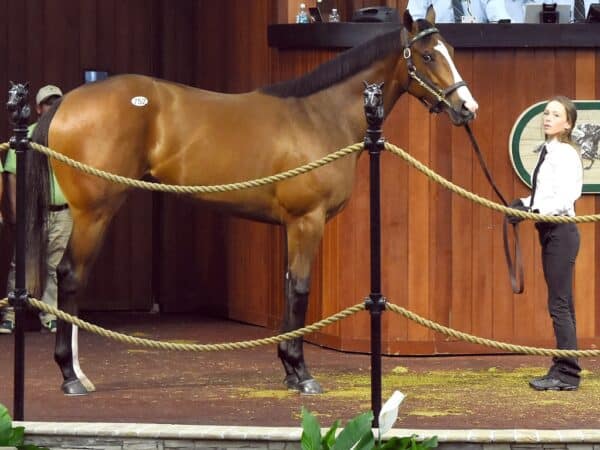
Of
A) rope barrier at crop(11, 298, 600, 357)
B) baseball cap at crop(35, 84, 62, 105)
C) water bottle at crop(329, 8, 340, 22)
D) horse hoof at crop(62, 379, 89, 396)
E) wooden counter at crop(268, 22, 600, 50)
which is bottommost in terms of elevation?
horse hoof at crop(62, 379, 89, 396)

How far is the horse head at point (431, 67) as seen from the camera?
8.35 m

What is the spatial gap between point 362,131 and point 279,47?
1.53 m

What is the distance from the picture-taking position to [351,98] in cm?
850

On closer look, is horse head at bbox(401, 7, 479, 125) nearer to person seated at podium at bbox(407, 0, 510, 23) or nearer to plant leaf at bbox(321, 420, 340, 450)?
person seated at podium at bbox(407, 0, 510, 23)

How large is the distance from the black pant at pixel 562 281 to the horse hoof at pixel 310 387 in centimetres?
123

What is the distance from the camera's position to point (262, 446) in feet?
20.7

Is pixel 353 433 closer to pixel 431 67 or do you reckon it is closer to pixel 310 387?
pixel 310 387

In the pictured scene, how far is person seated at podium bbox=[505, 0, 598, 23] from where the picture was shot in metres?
9.66

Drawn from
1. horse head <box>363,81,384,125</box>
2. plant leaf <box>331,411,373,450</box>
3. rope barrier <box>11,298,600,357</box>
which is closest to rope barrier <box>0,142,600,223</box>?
horse head <box>363,81,384,125</box>

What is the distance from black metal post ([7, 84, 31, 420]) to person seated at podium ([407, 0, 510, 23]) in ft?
11.3

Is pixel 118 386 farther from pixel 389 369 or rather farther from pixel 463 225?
pixel 463 225

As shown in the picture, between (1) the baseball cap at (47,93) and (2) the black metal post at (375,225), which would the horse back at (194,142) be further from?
(1) the baseball cap at (47,93)

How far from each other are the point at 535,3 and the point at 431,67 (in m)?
1.51

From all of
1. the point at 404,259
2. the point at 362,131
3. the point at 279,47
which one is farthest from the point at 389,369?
the point at 279,47
